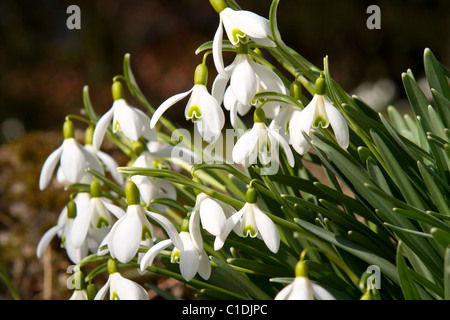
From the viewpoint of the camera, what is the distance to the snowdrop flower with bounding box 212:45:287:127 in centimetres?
77

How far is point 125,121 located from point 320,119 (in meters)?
0.36

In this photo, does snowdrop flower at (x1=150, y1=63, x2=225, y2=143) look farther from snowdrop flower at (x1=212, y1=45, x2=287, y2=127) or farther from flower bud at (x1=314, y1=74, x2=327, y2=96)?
flower bud at (x1=314, y1=74, x2=327, y2=96)

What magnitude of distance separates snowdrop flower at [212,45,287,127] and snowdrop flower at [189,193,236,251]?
15 centimetres

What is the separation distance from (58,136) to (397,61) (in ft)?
21.0

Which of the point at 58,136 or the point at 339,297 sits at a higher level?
the point at 58,136

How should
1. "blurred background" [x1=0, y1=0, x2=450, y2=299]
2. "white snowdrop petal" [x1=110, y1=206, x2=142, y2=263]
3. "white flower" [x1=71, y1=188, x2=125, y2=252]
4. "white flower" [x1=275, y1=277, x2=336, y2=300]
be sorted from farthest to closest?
"blurred background" [x1=0, y1=0, x2=450, y2=299], "white flower" [x1=71, y1=188, x2=125, y2=252], "white snowdrop petal" [x1=110, y1=206, x2=142, y2=263], "white flower" [x1=275, y1=277, x2=336, y2=300]

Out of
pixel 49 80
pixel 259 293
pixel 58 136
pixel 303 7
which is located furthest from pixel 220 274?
pixel 303 7

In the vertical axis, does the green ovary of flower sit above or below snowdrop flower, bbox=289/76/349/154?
below

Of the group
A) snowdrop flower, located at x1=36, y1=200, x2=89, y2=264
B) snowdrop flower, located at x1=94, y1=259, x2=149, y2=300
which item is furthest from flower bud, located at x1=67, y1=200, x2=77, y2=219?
snowdrop flower, located at x1=94, y1=259, x2=149, y2=300

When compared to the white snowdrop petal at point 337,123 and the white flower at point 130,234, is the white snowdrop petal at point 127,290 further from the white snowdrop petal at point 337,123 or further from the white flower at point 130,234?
Answer: the white snowdrop petal at point 337,123

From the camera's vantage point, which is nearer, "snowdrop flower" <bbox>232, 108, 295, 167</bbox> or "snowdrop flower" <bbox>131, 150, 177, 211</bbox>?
"snowdrop flower" <bbox>232, 108, 295, 167</bbox>
